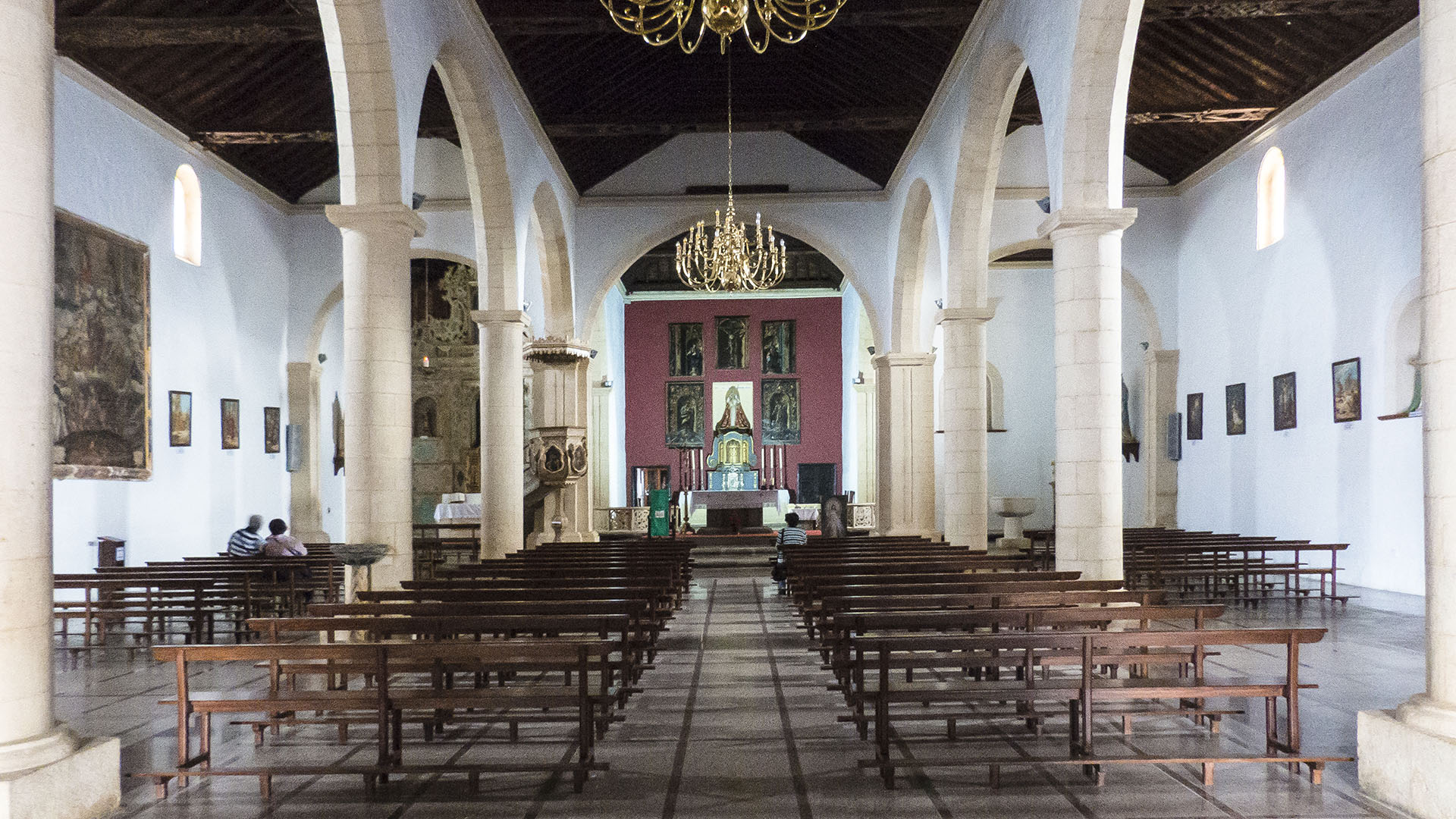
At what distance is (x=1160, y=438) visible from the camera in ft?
68.6

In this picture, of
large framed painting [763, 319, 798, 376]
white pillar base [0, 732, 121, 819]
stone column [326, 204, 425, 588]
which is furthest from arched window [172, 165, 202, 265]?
large framed painting [763, 319, 798, 376]

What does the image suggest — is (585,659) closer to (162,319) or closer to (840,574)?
(840,574)

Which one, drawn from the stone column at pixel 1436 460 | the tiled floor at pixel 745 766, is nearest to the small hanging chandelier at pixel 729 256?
the tiled floor at pixel 745 766

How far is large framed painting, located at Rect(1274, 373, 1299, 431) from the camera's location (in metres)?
16.2

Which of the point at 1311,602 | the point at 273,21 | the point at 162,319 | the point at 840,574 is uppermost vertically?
the point at 273,21

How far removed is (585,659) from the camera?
511 cm

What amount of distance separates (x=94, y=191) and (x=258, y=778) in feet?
35.4

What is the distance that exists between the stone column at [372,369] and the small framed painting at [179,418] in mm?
7213

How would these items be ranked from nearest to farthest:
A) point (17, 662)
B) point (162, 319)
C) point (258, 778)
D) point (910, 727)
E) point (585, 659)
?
point (17, 662) < point (585, 659) < point (258, 778) < point (910, 727) < point (162, 319)

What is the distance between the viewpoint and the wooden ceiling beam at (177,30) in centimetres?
1218

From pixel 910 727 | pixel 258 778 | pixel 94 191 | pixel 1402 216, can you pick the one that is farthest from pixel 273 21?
pixel 1402 216

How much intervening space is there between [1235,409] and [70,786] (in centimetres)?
1758

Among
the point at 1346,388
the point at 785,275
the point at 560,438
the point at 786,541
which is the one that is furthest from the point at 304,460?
the point at 1346,388

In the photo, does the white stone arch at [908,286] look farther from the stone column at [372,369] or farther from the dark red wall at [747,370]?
the stone column at [372,369]
